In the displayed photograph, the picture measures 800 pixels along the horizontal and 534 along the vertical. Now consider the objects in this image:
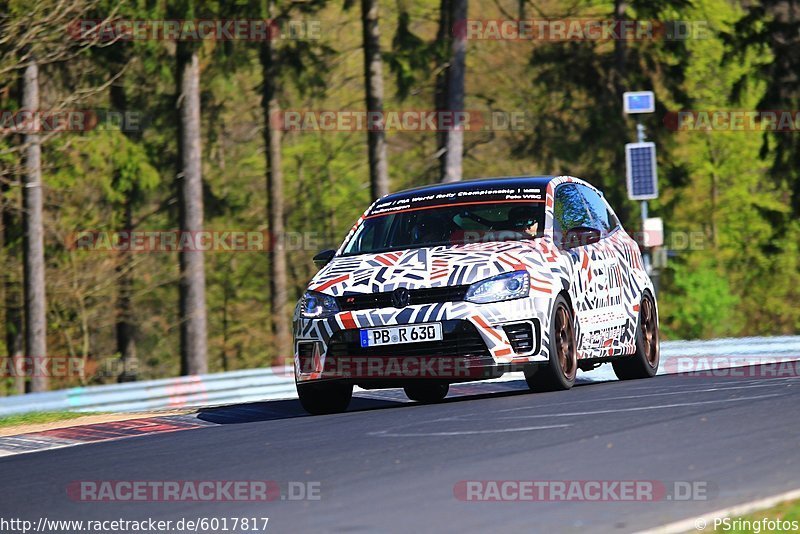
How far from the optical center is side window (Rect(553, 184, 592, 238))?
12930mm

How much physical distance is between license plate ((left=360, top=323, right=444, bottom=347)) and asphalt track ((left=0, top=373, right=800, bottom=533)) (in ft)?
1.83

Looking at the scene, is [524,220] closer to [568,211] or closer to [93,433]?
[568,211]

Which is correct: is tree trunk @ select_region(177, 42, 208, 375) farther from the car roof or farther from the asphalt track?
the asphalt track

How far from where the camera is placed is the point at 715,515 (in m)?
6.34

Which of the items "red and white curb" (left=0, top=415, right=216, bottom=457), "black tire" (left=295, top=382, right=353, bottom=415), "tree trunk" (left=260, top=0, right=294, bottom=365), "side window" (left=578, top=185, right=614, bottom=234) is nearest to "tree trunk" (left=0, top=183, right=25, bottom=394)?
"tree trunk" (left=260, top=0, right=294, bottom=365)

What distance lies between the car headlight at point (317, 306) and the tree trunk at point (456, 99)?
1537 centimetres

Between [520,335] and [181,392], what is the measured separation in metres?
5.16

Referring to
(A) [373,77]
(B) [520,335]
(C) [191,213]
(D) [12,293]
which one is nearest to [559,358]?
(B) [520,335]

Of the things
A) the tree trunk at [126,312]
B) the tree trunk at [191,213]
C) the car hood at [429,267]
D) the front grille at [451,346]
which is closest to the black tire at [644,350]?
the car hood at [429,267]

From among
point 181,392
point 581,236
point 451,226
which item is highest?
point 451,226

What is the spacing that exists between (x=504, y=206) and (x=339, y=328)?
2.14 m

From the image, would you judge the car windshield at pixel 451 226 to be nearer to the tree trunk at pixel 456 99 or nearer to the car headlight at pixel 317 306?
the car headlight at pixel 317 306

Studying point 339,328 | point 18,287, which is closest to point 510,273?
point 339,328

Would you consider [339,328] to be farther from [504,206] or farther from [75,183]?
[75,183]
